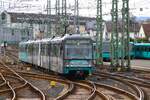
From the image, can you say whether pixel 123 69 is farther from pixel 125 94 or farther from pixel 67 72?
pixel 125 94

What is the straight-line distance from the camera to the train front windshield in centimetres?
2695

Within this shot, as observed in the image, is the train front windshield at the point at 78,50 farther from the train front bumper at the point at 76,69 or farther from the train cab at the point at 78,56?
the train front bumper at the point at 76,69

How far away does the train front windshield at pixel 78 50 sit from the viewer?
88.4 ft

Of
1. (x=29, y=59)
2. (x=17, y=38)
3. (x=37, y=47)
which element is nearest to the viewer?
(x=37, y=47)

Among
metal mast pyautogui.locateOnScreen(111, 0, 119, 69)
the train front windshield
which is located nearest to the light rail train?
the train front windshield

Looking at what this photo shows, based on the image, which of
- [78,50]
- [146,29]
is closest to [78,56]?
[78,50]

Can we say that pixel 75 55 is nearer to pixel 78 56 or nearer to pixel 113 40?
pixel 78 56

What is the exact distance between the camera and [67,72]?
88.7 feet

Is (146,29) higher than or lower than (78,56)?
lower

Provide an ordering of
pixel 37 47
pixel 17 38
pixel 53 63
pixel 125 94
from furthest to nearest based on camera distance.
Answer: pixel 17 38, pixel 37 47, pixel 53 63, pixel 125 94

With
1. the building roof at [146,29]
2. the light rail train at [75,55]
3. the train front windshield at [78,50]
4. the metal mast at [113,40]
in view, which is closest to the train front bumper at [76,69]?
the light rail train at [75,55]

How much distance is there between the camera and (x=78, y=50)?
27109 millimetres

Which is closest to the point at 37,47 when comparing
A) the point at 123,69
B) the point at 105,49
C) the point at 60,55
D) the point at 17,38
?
the point at 123,69

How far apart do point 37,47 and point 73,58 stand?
12.5 m
